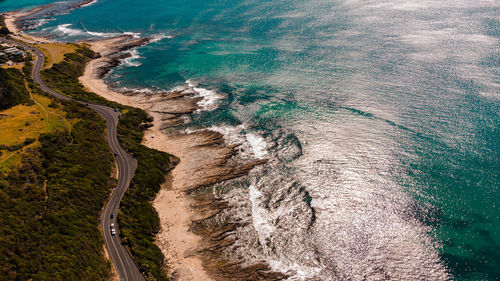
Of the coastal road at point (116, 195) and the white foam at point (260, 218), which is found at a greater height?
the coastal road at point (116, 195)

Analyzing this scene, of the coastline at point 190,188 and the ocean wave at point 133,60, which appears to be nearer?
the coastline at point 190,188

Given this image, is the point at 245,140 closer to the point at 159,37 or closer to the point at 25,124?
the point at 25,124

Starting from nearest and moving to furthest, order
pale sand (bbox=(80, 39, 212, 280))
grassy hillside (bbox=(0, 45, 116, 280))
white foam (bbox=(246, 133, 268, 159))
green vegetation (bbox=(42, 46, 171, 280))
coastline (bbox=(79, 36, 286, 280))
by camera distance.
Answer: grassy hillside (bbox=(0, 45, 116, 280)), green vegetation (bbox=(42, 46, 171, 280)), coastline (bbox=(79, 36, 286, 280)), pale sand (bbox=(80, 39, 212, 280)), white foam (bbox=(246, 133, 268, 159))

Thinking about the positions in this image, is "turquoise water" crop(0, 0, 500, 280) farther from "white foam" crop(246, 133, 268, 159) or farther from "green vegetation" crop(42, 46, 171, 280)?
"green vegetation" crop(42, 46, 171, 280)

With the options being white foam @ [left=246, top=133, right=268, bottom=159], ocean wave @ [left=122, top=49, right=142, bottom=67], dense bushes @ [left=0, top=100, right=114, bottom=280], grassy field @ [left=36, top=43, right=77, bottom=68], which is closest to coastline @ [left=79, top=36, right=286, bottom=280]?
white foam @ [left=246, top=133, right=268, bottom=159]

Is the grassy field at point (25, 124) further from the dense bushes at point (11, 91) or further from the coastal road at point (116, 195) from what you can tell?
the coastal road at point (116, 195)

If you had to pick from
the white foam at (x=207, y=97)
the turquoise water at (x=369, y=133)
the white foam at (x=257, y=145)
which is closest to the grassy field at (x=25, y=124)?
the turquoise water at (x=369, y=133)
